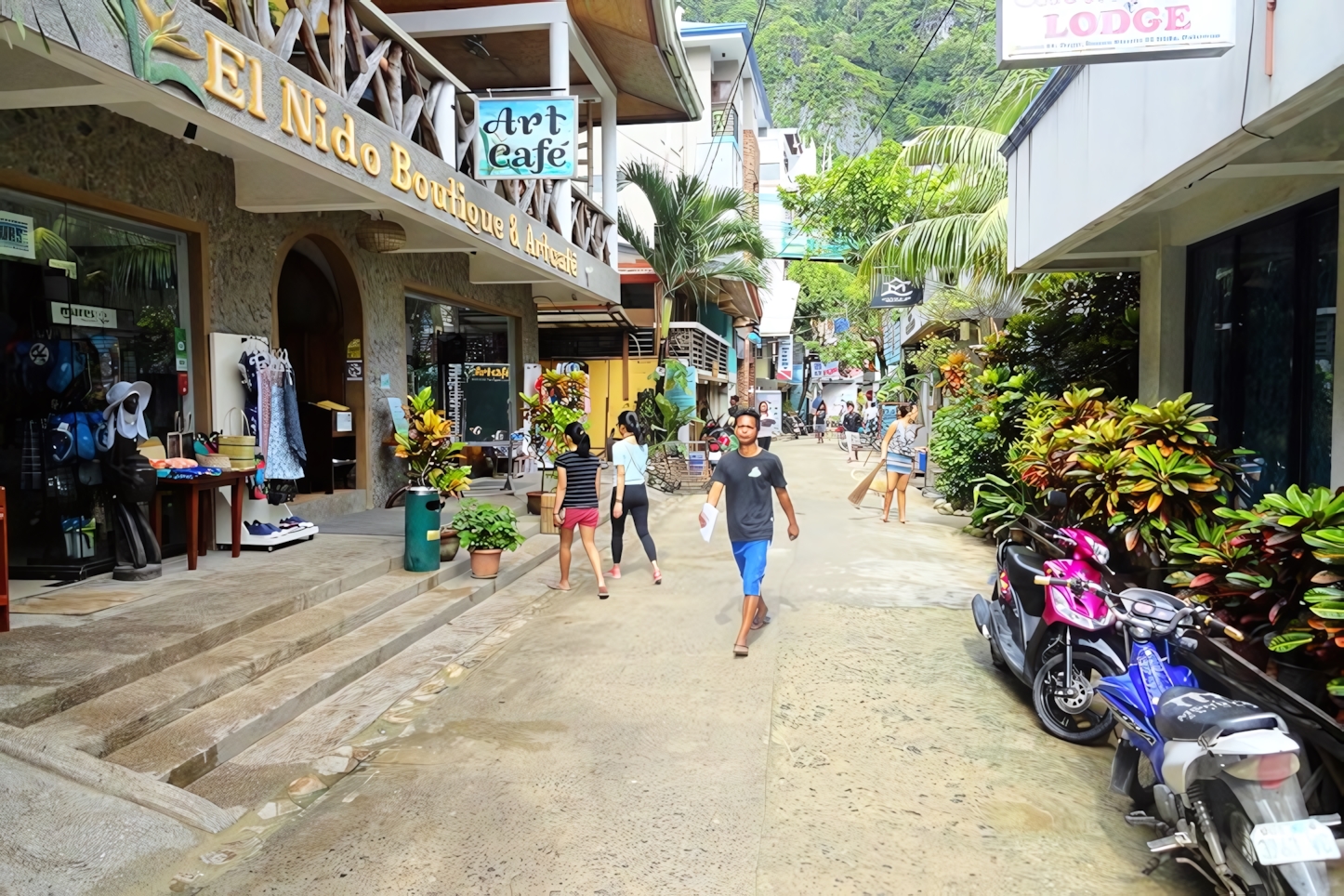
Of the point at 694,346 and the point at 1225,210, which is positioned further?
the point at 694,346

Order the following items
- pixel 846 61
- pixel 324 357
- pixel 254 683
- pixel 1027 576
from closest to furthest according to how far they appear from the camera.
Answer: pixel 254 683 < pixel 1027 576 < pixel 324 357 < pixel 846 61

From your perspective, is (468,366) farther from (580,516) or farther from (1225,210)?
(1225,210)

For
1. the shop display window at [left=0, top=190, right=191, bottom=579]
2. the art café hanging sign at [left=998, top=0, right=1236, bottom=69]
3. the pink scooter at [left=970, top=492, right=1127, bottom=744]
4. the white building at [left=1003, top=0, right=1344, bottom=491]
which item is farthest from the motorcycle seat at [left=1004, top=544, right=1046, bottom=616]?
the shop display window at [left=0, top=190, right=191, bottom=579]

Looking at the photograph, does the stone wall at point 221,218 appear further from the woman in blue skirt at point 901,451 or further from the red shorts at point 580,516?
the woman in blue skirt at point 901,451

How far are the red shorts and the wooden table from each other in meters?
2.80

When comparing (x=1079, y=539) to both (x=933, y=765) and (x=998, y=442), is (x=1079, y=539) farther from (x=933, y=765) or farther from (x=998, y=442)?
(x=998, y=442)

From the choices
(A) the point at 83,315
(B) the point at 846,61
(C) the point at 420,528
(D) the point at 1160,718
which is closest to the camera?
(D) the point at 1160,718

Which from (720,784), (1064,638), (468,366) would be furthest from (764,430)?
(720,784)

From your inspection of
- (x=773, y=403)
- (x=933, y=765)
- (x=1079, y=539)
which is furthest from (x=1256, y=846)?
(x=773, y=403)

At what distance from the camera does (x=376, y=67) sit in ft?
24.6

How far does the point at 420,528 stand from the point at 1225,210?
284 inches

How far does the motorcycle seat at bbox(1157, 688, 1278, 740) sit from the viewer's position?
9.59ft

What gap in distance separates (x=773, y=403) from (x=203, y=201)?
36.8m

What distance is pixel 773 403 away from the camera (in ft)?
142
